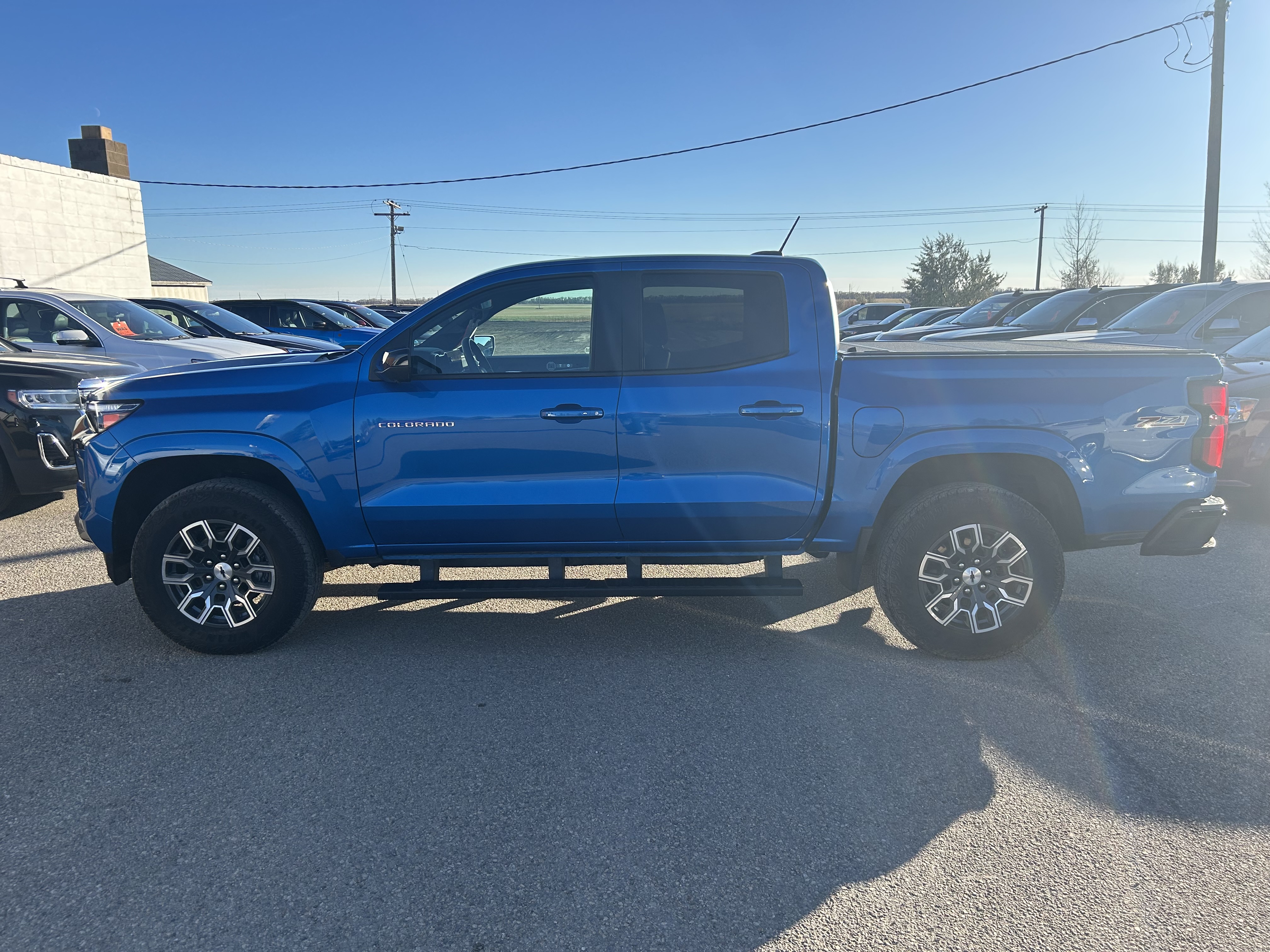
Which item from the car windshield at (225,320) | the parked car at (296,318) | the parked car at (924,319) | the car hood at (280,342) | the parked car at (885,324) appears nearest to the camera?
the car hood at (280,342)

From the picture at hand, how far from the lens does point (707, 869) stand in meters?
2.67

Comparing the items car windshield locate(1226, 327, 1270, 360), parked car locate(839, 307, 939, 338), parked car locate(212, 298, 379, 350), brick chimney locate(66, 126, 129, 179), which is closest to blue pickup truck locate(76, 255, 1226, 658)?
car windshield locate(1226, 327, 1270, 360)

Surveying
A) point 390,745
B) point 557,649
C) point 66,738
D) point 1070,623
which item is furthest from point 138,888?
point 1070,623

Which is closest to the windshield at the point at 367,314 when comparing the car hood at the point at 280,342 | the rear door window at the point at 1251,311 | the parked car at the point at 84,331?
the car hood at the point at 280,342

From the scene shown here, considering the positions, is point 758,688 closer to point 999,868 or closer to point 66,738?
point 999,868

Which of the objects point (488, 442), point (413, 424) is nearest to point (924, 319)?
point (488, 442)

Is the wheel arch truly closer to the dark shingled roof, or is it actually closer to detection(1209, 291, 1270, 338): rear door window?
detection(1209, 291, 1270, 338): rear door window

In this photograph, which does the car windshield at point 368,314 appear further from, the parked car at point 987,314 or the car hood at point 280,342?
the parked car at point 987,314

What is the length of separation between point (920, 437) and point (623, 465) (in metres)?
1.46

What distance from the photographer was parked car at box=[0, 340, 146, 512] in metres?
6.78

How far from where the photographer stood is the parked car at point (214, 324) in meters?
11.8

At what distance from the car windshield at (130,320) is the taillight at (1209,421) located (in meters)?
9.42

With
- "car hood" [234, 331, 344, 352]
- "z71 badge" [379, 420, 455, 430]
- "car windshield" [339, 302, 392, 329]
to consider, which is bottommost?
"z71 badge" [379, 420, 455, 430]

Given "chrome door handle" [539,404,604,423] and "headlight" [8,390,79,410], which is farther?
"headlight" [8,390,79,410]
